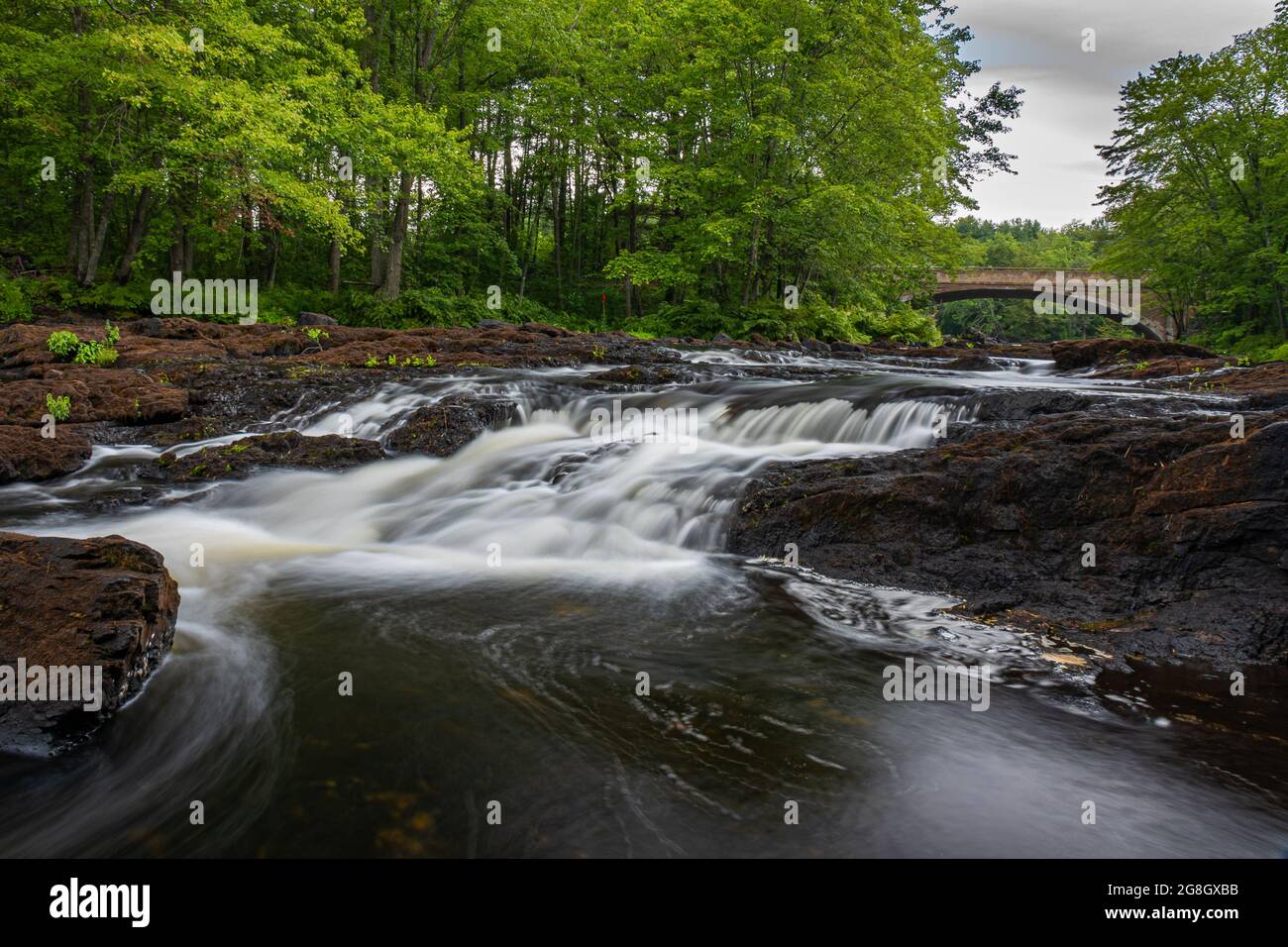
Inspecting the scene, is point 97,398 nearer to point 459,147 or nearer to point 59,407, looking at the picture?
point 59,407

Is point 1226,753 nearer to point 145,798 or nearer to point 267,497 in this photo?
point 145,798

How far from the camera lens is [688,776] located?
280 cm

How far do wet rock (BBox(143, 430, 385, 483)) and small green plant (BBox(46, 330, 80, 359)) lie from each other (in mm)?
5927

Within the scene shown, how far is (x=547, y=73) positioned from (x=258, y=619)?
27.8 metres

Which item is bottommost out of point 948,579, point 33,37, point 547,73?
point 948,579

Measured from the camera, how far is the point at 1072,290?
1670 inches

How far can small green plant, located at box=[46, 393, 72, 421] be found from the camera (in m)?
9.02

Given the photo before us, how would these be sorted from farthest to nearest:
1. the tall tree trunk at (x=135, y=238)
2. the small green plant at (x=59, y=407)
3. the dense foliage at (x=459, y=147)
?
the tall tree trunk at (x=135, y=238), the dense foliage at (x=459, y=147), the small green plant at (x=59, y=407)

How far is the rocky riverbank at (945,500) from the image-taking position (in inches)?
139
